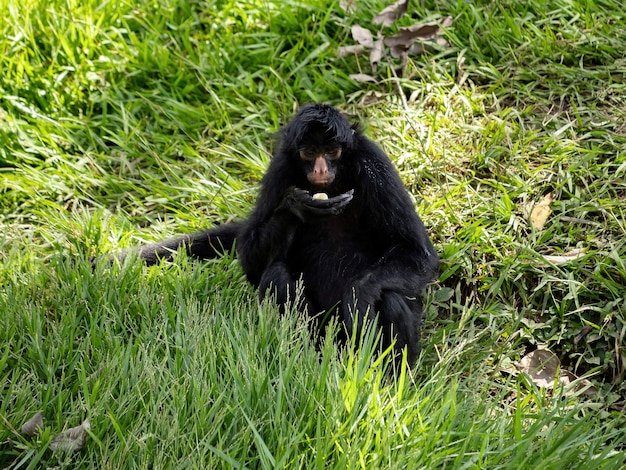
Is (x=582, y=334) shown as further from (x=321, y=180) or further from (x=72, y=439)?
(x=72, y=439)

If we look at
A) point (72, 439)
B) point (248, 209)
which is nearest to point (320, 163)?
point (248, 209)

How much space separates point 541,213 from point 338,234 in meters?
1.57

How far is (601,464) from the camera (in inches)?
159

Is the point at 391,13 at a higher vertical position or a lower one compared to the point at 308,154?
higher

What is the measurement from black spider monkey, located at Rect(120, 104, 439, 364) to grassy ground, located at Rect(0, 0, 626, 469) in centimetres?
33

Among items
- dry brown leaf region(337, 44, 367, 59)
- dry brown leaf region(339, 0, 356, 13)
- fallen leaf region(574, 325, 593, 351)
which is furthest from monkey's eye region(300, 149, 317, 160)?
dry brown leaf region(339, 0, 356, 13)

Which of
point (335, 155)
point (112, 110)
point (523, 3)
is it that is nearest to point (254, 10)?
point (112, 110)

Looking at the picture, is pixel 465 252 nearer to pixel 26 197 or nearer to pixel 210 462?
pixel 210 462

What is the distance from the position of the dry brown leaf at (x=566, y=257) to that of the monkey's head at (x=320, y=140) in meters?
1.61

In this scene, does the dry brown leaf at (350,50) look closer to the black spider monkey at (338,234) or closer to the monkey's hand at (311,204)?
the black spider monkey at (338,234)

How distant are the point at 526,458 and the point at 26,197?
482cm

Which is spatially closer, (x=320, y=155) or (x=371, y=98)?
(x=320, y=155)

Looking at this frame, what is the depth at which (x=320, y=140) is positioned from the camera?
5305 millimetres

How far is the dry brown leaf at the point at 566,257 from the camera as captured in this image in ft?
19.1
